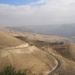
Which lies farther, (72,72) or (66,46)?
(66,46)

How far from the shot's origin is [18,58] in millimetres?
54906

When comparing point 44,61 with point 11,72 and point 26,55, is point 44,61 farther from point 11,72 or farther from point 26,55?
point 11,72

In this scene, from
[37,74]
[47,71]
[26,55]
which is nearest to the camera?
[37,74]

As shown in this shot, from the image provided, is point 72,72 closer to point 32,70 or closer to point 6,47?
point 32,70

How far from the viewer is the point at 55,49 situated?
99062mm

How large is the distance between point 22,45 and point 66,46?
43.5 metres

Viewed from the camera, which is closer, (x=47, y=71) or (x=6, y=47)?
(x=47, y=71)

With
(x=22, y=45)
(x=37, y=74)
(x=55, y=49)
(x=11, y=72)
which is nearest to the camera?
(x=11, y=72)

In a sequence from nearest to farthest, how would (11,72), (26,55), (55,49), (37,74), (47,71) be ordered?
(11,72), (37,74), (47,71), (26,55), (55,49)

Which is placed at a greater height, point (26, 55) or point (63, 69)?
point (26, 55)

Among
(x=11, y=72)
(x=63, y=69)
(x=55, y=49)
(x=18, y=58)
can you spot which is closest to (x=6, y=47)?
(x=18, y=58)

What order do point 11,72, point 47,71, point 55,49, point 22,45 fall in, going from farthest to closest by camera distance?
point 55,49
point 22,45
point 47,71
point 11,72

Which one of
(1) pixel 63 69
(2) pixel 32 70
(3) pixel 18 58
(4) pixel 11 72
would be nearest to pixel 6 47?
(3) pixel 18 58

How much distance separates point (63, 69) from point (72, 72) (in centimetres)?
273
